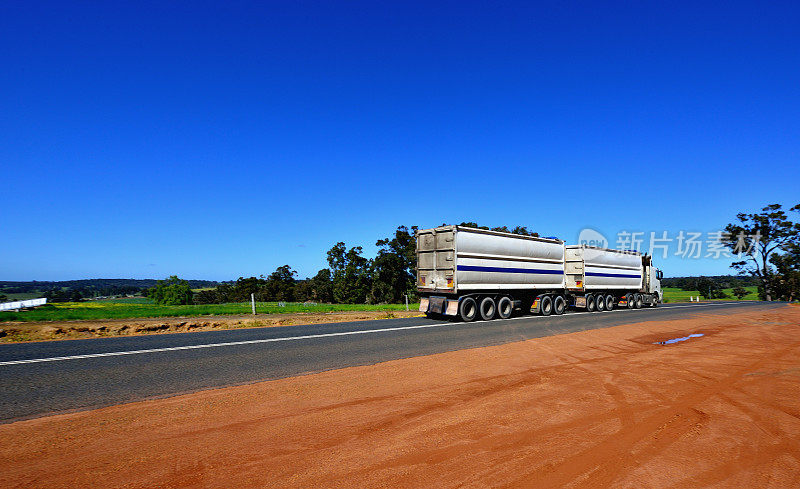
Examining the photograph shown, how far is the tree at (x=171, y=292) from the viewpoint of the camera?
9412cm

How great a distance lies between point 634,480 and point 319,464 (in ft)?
9.49

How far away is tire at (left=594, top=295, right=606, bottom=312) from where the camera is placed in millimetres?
24703

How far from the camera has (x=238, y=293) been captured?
101 m

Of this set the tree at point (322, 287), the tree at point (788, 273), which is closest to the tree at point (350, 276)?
the tree at point (322, 287)

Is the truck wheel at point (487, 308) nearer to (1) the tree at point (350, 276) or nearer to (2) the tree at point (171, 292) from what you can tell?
(1) the tree at point (350, 276)

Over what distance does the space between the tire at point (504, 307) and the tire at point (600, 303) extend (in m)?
9.16

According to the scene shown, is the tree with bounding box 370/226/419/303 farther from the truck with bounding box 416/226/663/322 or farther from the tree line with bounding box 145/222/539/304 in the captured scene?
the truck with bounding box 416/226/663/322

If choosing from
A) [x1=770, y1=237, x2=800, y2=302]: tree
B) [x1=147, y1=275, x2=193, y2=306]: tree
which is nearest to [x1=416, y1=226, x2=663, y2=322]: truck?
[x1=770, y1=237, x2=800, y2=302]: tree

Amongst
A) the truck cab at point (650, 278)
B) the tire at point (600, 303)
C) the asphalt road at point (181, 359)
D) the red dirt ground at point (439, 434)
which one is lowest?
the red dirt ground at point (439, 434)

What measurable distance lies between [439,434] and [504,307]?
49.8 ft

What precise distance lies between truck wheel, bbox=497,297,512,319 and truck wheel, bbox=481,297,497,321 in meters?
0.53

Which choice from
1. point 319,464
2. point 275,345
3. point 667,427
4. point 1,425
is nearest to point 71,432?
point 1,425

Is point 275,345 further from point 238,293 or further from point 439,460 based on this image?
point 238,293

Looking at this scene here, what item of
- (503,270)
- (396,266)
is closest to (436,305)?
(503,270)
